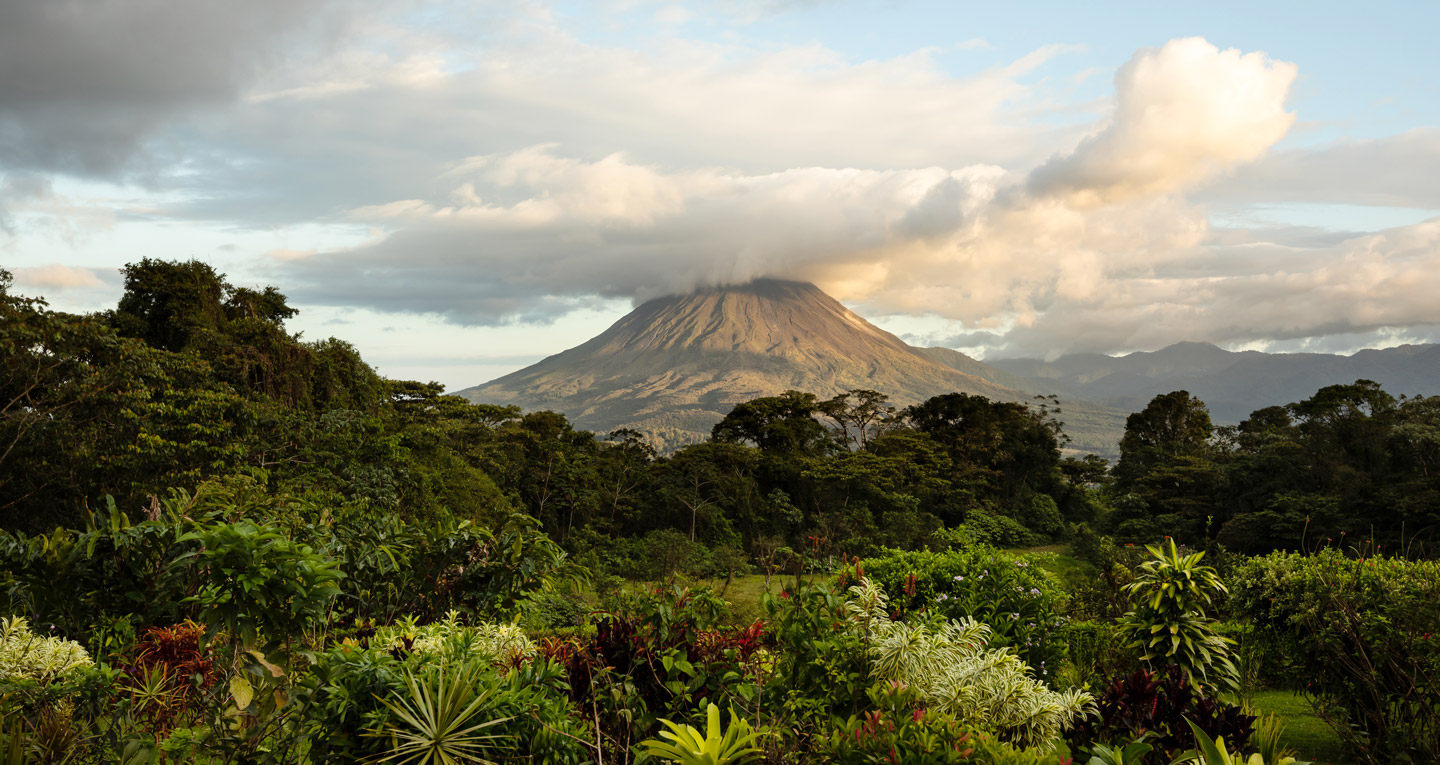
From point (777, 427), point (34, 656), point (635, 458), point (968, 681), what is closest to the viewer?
point (968, 681)

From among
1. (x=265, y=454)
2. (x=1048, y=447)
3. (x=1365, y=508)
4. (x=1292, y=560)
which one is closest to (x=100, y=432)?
(x=265, y=454)

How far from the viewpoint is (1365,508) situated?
18.4 metres

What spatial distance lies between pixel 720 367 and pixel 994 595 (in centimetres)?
14507

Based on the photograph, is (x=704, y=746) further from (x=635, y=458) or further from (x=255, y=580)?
(x=635, y=458)

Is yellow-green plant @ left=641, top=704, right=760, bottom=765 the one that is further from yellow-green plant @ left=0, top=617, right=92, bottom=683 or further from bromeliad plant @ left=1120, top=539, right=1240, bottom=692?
yellow-green plant @ left=0, top=617, right=92, bottom=683

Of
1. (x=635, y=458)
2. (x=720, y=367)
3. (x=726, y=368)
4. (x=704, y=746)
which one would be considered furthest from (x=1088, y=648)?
(x=720, y=367)

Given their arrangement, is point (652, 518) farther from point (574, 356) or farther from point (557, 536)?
point (574, 356)

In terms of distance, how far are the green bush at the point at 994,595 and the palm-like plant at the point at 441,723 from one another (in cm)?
277

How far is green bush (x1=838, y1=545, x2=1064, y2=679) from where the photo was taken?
539cm

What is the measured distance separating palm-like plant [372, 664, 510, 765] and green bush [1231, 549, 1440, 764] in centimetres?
452

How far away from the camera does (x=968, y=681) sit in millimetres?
3209

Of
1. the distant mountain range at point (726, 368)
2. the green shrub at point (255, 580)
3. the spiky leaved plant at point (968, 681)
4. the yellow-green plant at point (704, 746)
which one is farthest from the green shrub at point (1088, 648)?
the distant mountain range at point (726, 368)

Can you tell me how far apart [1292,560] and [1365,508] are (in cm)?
1626

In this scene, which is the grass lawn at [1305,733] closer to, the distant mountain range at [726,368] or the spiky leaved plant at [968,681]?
the spiky leaved plant at [968,681]
